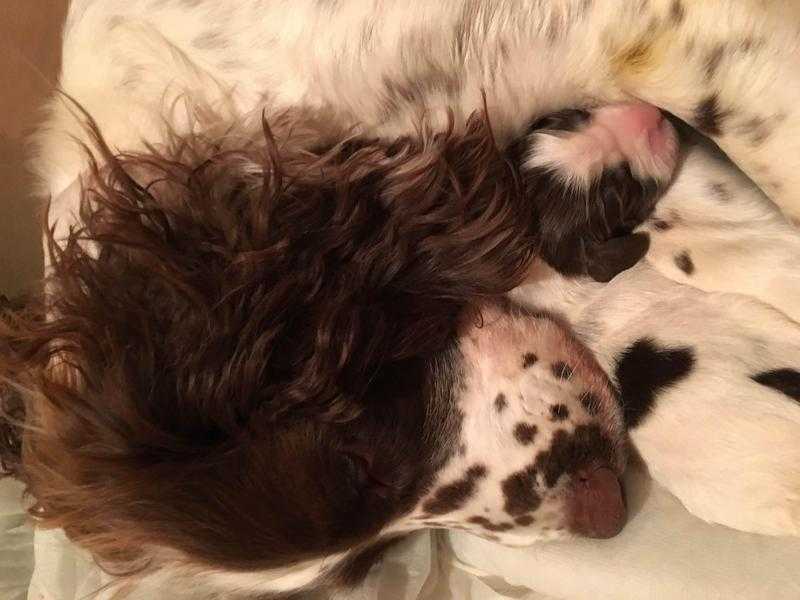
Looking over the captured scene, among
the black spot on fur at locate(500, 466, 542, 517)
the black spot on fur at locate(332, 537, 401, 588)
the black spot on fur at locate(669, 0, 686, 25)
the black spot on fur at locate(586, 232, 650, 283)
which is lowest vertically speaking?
the black spot on fur at locate(332, 537, 401, 588)

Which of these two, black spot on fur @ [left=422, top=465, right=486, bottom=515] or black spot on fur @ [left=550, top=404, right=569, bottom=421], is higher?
black spot on fur @ [left=550, top=404, right=569, bottom=421]

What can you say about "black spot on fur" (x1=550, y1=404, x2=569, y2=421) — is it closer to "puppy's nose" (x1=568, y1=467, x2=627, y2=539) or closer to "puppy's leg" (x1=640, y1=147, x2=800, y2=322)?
"puppy's nose" (x1=568, y1=467, x2=627, y2=539)

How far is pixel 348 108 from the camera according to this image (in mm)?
1569

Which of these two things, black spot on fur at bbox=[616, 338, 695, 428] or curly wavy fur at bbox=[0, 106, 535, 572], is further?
black spot on fur at bbox=[616, 338, 695, 428]

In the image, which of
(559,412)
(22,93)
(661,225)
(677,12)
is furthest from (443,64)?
(22,93)

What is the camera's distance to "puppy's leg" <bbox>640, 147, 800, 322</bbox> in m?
1.56

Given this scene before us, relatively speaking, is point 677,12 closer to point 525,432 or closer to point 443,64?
point 443,64

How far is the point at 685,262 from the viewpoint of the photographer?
1.63 metres

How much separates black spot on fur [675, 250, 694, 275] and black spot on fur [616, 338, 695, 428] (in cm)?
13

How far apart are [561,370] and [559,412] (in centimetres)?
7

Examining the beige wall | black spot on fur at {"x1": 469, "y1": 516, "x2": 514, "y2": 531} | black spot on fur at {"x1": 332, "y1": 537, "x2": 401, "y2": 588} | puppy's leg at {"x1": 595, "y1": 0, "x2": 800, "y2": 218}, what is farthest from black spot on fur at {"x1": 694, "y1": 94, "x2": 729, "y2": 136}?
the beige wall

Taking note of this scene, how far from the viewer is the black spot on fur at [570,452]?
61.1 inches

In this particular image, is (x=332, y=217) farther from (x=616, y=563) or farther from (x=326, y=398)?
(x=616, y=563)

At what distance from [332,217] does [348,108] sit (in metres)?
0.20
